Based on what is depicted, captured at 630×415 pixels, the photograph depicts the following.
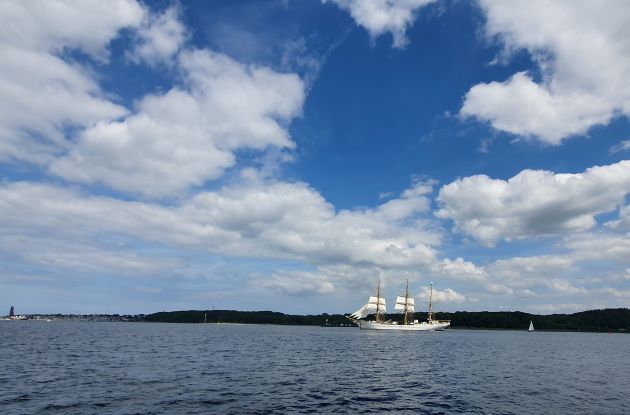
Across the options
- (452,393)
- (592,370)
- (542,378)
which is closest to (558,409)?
(452,393)

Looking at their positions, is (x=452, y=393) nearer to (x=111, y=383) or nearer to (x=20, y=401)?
(x=111, y=383)

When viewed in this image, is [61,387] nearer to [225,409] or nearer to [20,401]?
[20,401]

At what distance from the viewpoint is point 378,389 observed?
146 ft

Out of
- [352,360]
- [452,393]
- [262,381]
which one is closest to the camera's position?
[452,393]

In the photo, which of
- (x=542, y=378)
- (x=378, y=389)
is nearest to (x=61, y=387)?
(x=378, y=389)

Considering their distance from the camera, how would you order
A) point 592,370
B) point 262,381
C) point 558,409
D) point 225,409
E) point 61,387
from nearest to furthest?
point 225,409, point 558,409, point 61,387, point 262,381, point 592,370

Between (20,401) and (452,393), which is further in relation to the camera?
(452,393)

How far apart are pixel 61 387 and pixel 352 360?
4441 centimetres

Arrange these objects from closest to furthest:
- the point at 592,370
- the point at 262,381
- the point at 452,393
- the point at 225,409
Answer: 1. the point at 225,409
2. the point at 452,393
3. the point at 262,381
4. the point at 592,370

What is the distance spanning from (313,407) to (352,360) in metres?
39.6

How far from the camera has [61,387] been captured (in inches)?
1602

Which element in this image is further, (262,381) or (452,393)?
(262,381)

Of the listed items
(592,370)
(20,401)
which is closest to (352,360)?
(592,370)

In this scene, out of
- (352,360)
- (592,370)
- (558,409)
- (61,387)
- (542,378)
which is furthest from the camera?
(352,360)
